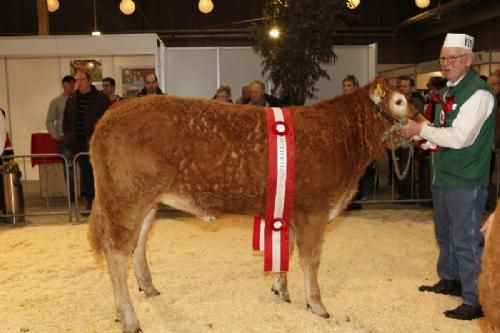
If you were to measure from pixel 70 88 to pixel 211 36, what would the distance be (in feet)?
47.6

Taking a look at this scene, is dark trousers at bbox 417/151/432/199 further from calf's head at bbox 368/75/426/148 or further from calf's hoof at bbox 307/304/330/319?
A: calf's hoof at bbox 307/304/330/319

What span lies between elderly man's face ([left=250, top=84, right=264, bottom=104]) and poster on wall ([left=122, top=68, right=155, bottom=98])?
4.05 m

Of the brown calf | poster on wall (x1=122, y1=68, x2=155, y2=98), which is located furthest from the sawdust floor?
poster on wall (x1=122, y1=68, x2=155, y2=98)

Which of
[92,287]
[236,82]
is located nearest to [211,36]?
[236,82]

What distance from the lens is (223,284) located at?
193 inches

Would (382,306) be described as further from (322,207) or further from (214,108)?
(214,108)

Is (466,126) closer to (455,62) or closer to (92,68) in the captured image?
(455,62)

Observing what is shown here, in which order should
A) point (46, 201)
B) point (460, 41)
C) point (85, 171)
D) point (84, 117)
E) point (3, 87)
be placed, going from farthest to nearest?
point (3, 87) < point (46, 201) < point (85, 171) < point (84, 117) < point (460, 41)

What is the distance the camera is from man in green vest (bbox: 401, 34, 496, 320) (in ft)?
12.6

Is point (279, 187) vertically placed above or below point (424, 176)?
above

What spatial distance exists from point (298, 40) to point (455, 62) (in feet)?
15.9

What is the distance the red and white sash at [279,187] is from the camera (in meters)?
3.91

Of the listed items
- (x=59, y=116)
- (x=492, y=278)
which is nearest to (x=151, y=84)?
(x=59, y=116)

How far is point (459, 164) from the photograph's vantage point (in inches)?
158
